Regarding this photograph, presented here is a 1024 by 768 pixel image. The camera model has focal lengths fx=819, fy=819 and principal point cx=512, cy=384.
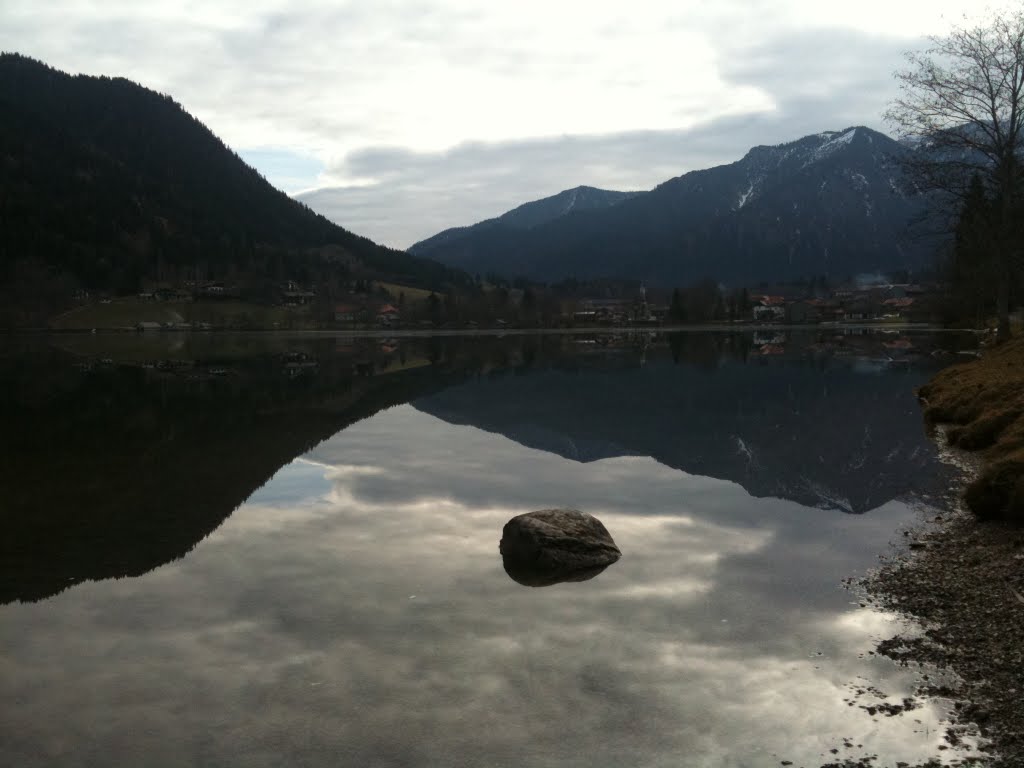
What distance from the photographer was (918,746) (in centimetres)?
748

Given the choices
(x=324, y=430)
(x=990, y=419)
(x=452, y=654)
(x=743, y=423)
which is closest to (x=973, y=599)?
(x=452, y=654)

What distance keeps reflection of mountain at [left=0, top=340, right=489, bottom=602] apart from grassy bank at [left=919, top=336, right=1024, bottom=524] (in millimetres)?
14550

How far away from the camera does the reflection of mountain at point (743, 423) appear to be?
21188 mm

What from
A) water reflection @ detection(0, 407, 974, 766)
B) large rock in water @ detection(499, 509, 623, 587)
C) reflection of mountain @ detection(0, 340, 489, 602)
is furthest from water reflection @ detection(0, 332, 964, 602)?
large rock in water @ detection(499, 509, 623, 587)

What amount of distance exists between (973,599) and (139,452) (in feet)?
74.9

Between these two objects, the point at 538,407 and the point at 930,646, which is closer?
the point at 930,646

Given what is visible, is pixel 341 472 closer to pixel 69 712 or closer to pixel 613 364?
pixel 69 712

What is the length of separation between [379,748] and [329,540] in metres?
8.13

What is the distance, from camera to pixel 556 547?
1394 centimetres

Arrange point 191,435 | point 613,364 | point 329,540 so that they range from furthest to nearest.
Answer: point 613,364
point 191,435
point 329,540

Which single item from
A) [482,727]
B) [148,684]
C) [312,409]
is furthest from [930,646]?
[312,409]

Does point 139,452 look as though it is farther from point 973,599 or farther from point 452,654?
point 973,599

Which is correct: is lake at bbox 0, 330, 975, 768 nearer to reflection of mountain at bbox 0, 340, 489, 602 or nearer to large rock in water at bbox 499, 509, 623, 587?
reflection of mountain at bbox 0, 340, 489, 602

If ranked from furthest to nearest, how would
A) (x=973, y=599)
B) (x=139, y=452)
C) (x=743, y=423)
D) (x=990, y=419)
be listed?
(x=743, y=423) → (x=139, y=452) → (x=990, y=419) → (x=973, y=599)
